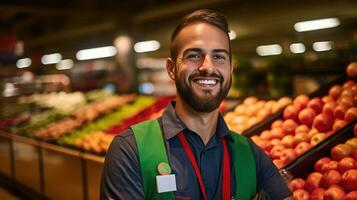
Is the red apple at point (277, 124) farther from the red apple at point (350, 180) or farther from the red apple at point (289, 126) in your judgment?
the red apple at point (350, 180)

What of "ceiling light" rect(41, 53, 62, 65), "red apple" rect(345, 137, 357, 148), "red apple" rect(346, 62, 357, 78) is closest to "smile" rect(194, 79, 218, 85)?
"red apple" rect(345, 137, 357, 148)

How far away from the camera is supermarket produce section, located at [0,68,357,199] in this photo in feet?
8.63

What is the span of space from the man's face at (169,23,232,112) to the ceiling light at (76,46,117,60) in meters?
19.6

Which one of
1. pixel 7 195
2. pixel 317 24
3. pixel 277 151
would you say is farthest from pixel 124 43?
pixel 277 151

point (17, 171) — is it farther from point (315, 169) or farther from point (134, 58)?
point (134, 58)

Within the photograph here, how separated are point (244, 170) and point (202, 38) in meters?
0.57

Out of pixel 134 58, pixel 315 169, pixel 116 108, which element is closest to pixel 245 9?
pixel 134 58

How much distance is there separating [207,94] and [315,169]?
1374 millimetres

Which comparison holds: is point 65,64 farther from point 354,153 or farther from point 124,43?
point 354,153

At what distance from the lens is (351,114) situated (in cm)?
306

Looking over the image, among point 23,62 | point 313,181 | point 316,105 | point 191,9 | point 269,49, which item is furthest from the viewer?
point 23,62

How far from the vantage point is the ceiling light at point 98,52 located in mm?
21586

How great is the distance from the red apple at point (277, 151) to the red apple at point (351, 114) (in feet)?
1.70

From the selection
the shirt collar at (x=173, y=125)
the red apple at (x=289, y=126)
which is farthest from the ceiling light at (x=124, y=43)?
the shirt collar at (x=173, y=125)
